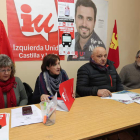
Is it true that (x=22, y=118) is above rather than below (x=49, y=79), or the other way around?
below

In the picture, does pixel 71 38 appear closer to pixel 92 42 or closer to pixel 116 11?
pixel 92 42

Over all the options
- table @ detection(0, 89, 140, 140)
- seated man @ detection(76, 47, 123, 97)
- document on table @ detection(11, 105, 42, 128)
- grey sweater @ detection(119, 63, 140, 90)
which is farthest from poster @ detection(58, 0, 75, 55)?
document on table @ detection(11, 105, 42, 128)

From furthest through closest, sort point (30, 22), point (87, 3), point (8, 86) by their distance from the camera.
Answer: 1. point (87, 3)
2. point (30, 22)
3. point (8, 86)

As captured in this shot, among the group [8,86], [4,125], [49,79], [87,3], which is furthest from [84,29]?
[4,125]

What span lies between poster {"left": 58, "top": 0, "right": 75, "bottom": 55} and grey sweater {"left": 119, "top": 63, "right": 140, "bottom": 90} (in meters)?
0.94

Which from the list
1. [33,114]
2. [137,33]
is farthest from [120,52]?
[33,114]

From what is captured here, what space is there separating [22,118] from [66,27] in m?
1.70

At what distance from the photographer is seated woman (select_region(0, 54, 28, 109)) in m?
1.41

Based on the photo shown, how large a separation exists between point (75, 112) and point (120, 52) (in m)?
2.14

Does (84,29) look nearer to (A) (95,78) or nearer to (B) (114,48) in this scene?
(B) (114,48)

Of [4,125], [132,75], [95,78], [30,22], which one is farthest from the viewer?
[132,75]

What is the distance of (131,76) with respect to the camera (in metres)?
2.21

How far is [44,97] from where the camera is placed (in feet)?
4.40

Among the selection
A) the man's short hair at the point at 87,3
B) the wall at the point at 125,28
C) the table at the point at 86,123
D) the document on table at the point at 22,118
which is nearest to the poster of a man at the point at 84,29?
the man's short hair at the point at 87,3
